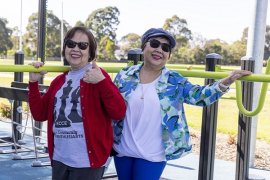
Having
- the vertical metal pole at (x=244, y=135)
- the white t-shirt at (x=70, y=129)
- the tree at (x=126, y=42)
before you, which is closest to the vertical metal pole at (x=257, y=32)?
the vertical metal pole at (x=244, y=135)

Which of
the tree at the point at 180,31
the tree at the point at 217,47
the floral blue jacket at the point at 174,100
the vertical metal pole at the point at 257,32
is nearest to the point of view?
the floral blue jacket at the point at 174,100

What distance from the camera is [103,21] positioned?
42531 mm

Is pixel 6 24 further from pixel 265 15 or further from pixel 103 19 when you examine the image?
pixel 265 15

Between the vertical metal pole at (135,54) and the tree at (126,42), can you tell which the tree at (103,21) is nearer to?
the tree at (126,42)

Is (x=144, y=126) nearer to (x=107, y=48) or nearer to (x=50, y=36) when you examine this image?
(x=107, y=48)

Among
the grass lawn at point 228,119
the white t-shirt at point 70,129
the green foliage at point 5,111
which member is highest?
the white t-shirt at point 70,129

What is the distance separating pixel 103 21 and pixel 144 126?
135 feet

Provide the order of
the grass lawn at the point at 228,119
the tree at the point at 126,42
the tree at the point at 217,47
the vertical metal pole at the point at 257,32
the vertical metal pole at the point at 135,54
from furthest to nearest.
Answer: the tree at the point at 126,42, the tree at the point at 217,47, the grass lawn at the point at 228,119, the vertical metal pole at the point at 257,32, the vertical metal pole at the point at 135,54

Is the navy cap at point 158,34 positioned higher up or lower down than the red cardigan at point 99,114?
higher up

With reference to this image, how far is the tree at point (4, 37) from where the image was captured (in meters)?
37.9

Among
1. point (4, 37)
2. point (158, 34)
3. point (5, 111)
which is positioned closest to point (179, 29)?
point (4, 37)

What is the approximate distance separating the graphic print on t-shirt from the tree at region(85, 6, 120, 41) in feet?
126

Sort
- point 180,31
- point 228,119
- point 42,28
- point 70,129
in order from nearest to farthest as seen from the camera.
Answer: point 70,129, point 42,28, point 228,119, point 180,31

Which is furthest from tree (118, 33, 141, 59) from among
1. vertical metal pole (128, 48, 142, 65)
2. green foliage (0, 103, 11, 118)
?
vertical metal pole (128, 48, 142, 65)
